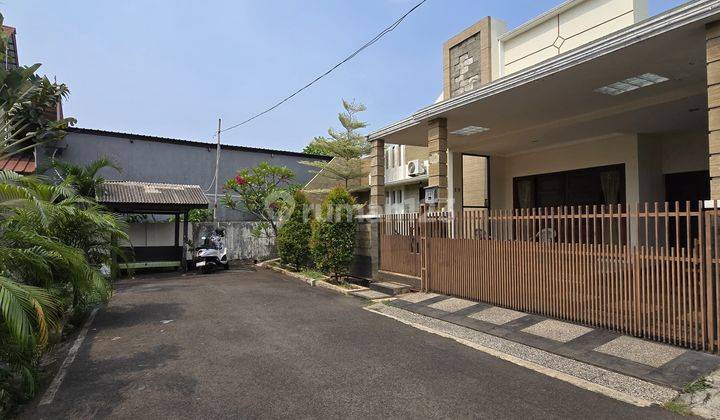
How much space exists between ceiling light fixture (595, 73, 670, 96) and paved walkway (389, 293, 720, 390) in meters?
4.25

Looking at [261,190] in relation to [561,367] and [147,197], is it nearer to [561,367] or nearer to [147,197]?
[147,197]

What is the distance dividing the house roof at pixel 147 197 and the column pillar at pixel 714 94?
45.1 ft

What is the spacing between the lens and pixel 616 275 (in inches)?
224

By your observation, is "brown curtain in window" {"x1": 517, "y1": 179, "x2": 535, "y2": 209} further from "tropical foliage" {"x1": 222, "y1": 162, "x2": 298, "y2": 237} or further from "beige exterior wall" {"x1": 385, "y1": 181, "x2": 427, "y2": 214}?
"tropical foliage" {"x1": 222, "y1": 162, "x2": 298, "y2": 237}

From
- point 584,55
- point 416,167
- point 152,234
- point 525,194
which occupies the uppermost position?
point 584,55

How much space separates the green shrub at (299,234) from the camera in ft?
44.4

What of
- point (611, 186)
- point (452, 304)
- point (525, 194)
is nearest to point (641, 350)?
point (452, 304)

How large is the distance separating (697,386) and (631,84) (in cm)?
532

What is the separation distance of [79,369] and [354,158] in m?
15.7

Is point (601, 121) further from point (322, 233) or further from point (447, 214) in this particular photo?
point (322, 233)

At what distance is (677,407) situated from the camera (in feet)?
12.5

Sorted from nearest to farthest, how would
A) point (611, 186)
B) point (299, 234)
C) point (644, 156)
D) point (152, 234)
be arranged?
point (644, 156), point (611, 186), point (299, 234), point (152, 234)

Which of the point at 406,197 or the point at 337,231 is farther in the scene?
the point at 406,197

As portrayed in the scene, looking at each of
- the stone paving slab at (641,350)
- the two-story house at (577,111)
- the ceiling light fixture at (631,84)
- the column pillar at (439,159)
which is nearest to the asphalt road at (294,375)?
the stone paving slab at (641,350)
